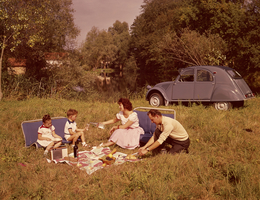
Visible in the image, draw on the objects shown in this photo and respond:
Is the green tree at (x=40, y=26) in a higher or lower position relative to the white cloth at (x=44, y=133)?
higher

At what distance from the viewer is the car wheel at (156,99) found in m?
11.8

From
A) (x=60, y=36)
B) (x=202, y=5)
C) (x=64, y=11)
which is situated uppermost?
(x=202, y=5)

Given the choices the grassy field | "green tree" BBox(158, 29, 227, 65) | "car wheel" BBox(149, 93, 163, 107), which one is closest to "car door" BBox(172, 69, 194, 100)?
"car wheel" BBox(149, 93, 163, 107)

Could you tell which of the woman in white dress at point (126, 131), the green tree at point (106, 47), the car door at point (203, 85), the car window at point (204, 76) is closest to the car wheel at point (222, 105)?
the car door at point (203, 85)

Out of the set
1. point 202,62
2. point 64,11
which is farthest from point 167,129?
point 64,11

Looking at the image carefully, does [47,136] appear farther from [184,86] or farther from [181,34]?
[181,34]

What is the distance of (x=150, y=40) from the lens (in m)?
43.8

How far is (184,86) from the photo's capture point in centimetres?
1103

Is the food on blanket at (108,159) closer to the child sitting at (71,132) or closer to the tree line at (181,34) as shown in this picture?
the child sitting at (71,132)

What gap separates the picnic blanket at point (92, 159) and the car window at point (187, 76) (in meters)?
6.35

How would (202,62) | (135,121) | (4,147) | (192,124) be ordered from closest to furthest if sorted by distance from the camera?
(4,147), (135,121), (192,124), (202,62)

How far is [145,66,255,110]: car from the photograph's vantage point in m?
9.80

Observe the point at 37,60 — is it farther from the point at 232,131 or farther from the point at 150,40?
the point at 150,40

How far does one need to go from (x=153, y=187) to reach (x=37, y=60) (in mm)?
17999
